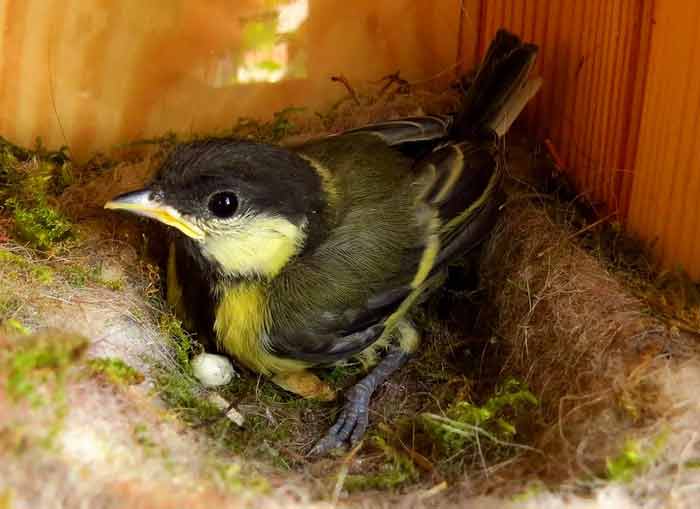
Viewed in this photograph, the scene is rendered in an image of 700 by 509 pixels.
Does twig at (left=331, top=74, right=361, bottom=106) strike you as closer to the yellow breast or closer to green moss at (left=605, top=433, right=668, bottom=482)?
the yellow breast

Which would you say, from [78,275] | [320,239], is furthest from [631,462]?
[78,275]

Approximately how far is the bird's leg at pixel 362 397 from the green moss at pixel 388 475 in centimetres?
15

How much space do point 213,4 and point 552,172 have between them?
40.6 inches

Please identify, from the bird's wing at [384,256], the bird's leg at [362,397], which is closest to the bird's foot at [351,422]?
the bird's leg at [362,397]

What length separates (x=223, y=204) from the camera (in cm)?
152

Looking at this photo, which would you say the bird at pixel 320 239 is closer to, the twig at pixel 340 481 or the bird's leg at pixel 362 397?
the bird's leg at pixel 362 397

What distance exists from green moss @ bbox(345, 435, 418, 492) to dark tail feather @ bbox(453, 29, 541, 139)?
935 millimetres

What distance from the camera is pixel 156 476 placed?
42.2 inches

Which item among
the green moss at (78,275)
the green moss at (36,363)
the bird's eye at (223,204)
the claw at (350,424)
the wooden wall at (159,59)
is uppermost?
the wooden wall at (159,59)

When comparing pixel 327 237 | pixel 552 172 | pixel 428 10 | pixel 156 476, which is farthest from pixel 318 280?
pixel 428 10

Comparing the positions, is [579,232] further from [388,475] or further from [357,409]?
[388,475]

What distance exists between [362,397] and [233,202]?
55 centimetres

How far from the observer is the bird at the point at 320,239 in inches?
60.7

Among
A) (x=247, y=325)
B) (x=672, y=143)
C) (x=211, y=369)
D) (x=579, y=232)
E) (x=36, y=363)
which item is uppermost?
(x=672, y=143)
